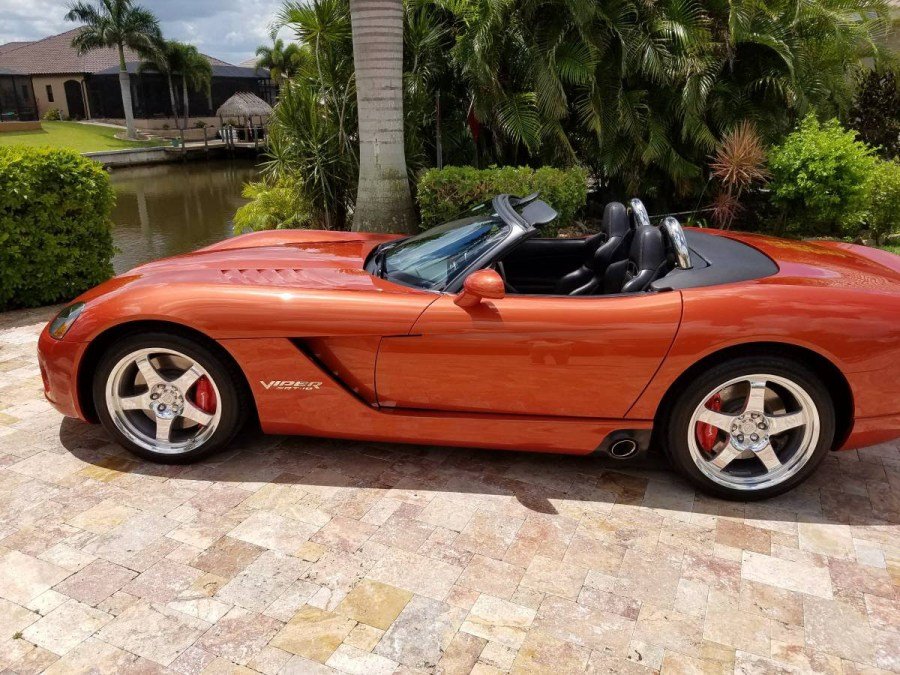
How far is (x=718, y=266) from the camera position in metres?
2.90

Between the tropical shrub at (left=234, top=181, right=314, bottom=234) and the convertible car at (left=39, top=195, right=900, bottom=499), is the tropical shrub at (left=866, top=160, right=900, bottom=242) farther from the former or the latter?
the tropical shrub at (left=234, top=181, right=314, bottom=234)

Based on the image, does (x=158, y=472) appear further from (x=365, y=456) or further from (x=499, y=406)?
(x=499, y=406)

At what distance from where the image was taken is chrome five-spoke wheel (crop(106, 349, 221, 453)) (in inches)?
117

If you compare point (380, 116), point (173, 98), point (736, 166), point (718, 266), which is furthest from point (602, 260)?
point (173, 98)

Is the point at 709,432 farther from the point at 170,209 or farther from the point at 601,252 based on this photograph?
the point at 170,209

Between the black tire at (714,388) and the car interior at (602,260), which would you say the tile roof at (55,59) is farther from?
the black tire at (714,388)

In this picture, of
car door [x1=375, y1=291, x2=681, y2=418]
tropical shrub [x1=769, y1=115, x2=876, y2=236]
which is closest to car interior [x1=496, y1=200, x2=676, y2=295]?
car door [x1=375, y1=291, x2=681, y2=418]

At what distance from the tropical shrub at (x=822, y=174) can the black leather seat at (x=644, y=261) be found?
5126 mm

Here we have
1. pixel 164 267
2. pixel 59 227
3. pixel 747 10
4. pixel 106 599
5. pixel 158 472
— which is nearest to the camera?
pixel 106 599

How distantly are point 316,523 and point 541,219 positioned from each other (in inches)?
66.6

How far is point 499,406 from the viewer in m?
2.82

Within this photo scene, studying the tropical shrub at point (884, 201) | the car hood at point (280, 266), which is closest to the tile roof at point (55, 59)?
the tropical shrub at point (884, 201)

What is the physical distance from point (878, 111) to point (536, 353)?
975 cm

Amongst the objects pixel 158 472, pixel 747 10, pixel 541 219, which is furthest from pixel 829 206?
pixel 158 472
